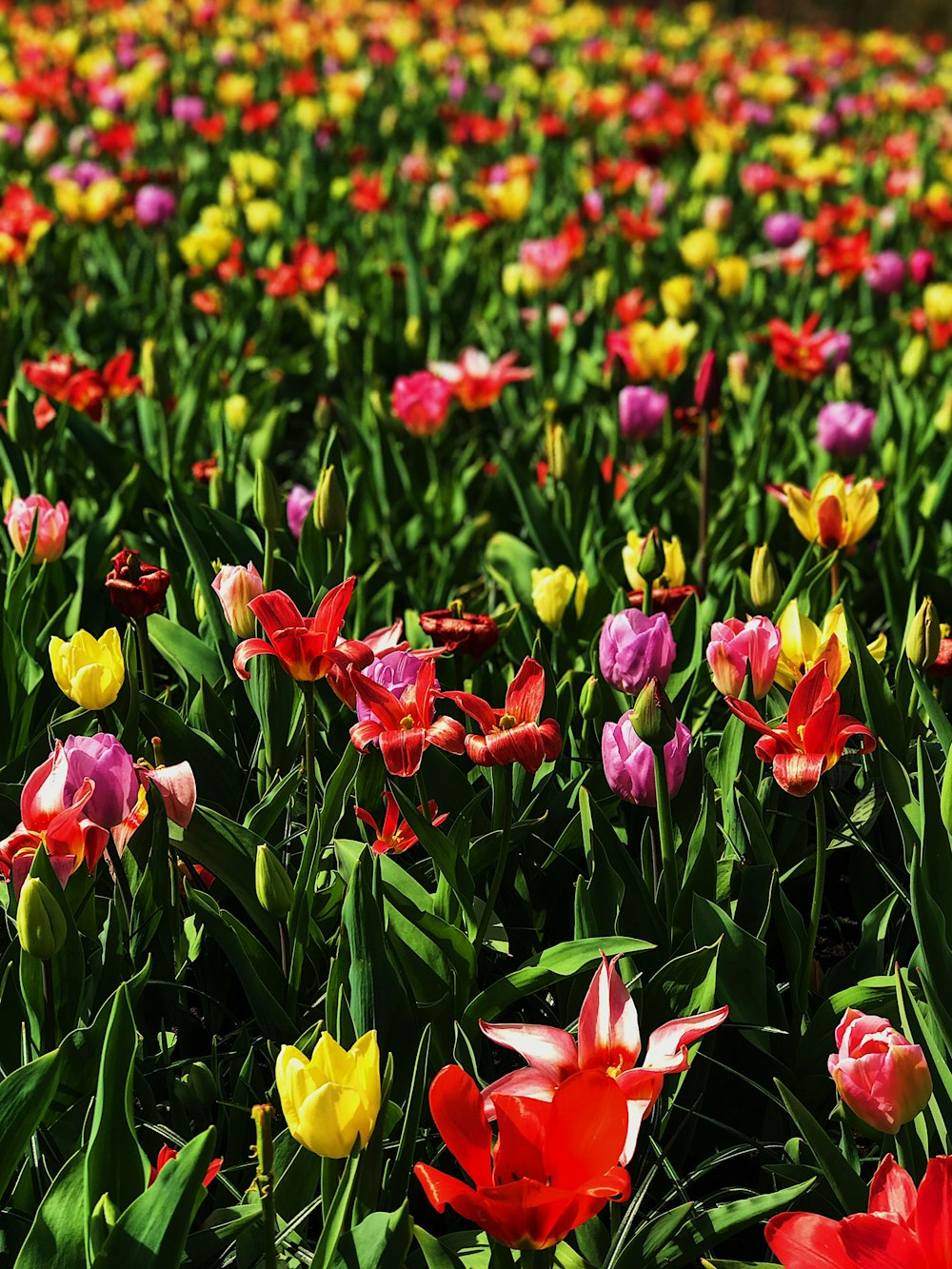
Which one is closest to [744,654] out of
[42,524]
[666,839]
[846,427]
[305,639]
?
[666,839]

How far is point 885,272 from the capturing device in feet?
11.2

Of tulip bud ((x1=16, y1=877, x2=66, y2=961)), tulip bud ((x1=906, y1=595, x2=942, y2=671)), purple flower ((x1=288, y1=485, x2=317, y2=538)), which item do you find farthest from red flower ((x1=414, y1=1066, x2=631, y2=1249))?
purple flower ((x1=288, y1=485, x2=317, y2=538))

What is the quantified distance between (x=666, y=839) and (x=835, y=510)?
2.16 ft

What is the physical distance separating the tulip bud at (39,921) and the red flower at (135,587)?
446mm

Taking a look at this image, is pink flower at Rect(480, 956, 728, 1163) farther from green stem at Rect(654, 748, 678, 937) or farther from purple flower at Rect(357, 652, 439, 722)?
purple flower at Rect(357, 652, 439, 722)

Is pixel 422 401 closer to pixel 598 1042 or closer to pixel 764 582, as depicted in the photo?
pixel 764 582

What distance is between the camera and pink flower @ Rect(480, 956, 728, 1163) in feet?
3.03

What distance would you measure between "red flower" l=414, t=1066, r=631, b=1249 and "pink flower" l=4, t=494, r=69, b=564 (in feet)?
3.24

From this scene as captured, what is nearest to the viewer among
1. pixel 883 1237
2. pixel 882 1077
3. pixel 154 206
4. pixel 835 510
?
pixel 883 1237

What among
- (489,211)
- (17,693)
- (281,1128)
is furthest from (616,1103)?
(489,211)

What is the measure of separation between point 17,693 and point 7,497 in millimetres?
548

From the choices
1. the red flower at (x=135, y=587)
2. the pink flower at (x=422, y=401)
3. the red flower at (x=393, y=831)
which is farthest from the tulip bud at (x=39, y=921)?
the pink flower at (x=422, y=401)

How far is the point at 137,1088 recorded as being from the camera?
1092 mm

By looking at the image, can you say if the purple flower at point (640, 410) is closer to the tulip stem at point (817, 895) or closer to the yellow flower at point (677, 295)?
the yellow flower at point (677, 295)
